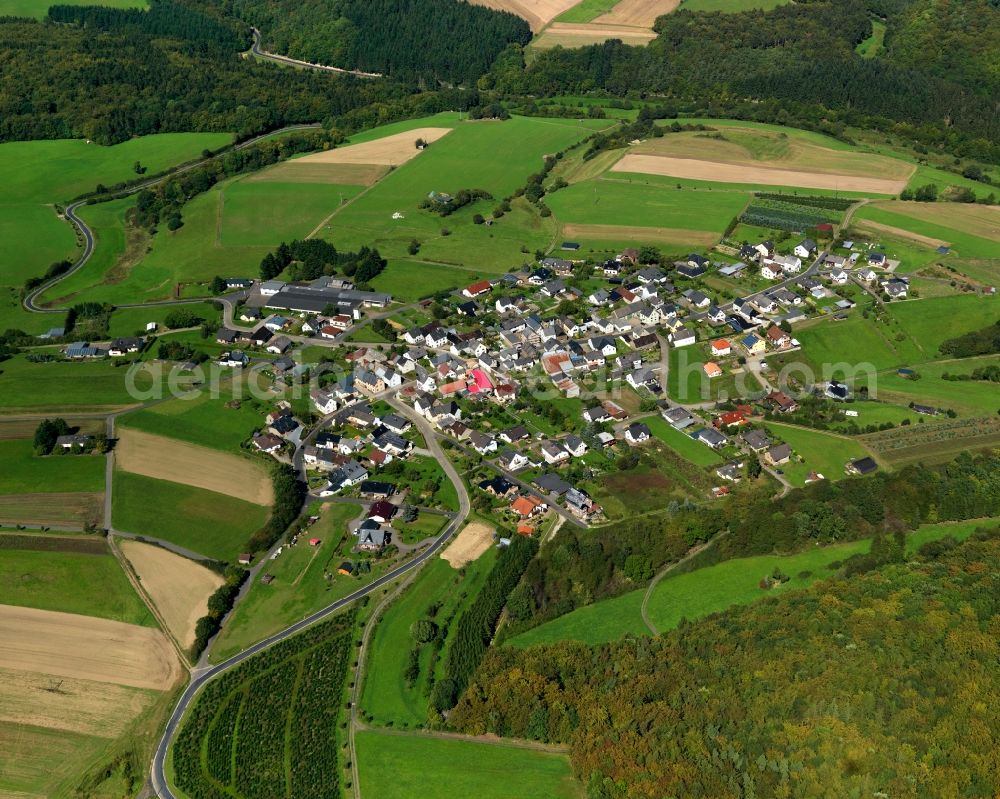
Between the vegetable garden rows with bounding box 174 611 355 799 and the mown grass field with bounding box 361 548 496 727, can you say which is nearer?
the vegetable garden rows with bounding box 174 611 355 799

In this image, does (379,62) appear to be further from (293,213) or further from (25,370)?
(25,370)

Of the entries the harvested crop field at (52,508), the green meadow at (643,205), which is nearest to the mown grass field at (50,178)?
the harvested crop field at (52,508)

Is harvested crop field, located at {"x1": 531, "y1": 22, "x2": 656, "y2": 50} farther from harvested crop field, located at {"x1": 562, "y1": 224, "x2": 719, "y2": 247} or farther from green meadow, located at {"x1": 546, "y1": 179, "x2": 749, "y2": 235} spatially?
harvested crop field, located at {"x1": 562, "y1": 224, "x2": 719, "y2": 247}

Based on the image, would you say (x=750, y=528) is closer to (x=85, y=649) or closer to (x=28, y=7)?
(x=85, y=649)

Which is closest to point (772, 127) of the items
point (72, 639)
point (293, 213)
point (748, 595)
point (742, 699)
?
point (293, 213)

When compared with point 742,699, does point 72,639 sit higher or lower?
lower

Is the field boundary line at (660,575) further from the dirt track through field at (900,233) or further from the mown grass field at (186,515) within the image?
the dirt track through field at (900,233)

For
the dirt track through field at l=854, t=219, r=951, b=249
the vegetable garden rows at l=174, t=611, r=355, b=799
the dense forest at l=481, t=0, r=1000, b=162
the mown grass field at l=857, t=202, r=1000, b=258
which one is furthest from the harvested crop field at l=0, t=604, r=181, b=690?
the dense forest at l=481, t=0, r=1000, b=162

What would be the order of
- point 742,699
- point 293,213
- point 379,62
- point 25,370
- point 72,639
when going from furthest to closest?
point 379,62, point 293,213, point 25,370, point 72,639, point 742,699
